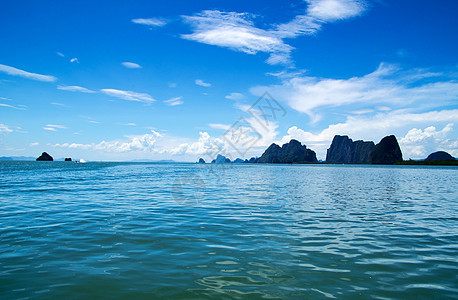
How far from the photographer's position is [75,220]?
1412cm

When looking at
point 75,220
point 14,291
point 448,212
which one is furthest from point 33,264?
point 448,212

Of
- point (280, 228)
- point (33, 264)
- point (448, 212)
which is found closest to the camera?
point (33, 264)

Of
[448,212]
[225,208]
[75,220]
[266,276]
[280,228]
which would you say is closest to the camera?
[266,276]

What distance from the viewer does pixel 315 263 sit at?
810cm

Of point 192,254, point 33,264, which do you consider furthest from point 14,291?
point 192,254

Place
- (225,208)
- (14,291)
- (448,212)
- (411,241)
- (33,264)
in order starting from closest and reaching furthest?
1. (14,291)
2. (33,264)
3. (411,241)
4. (448,212)
5. (225,208)

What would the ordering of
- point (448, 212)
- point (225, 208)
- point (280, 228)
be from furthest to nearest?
point (225, 208), point (448, 212), point (280, 228)

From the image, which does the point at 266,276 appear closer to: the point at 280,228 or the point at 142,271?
the point at 142,271

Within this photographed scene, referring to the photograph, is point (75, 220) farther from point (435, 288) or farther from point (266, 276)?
point (435, 288)

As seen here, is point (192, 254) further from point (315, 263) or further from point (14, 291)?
point (14, 291)

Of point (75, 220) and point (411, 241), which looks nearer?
point (411, 241)

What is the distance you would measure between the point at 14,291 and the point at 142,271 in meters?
2.93

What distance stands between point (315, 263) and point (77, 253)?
7976mm

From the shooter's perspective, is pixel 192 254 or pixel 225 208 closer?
pixel 192 254
